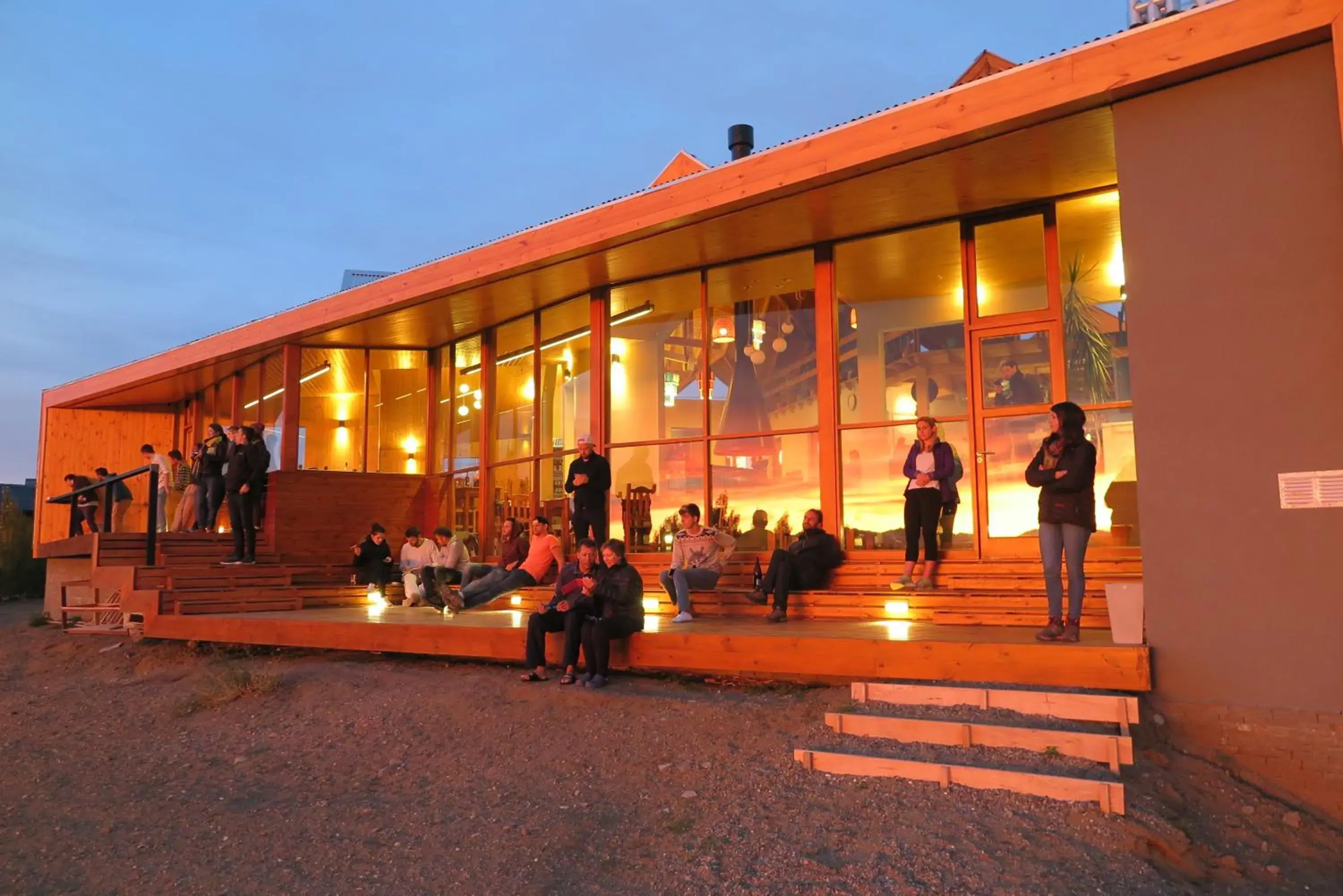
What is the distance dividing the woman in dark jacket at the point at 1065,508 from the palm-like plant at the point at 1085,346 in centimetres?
233

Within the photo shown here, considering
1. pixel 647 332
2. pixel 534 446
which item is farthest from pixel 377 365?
pixel 647 332

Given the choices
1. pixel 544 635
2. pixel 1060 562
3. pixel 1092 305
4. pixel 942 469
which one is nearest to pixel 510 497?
pixel 544 635

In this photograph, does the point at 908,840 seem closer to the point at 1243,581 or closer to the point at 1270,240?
the point at 1243,581

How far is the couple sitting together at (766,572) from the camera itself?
7.23 metres

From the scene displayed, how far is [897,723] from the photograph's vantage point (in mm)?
4785

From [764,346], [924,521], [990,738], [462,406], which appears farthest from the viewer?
[462,406]

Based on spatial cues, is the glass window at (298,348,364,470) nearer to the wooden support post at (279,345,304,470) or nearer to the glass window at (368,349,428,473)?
the glass window at (368,349,428,473)

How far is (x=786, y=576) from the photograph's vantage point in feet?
23.4

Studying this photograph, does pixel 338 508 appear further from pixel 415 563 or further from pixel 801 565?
pixel 801 565

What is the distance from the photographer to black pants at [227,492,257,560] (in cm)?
1020

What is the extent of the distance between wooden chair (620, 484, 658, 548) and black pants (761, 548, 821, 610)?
2152 mm

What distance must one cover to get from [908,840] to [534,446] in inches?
301

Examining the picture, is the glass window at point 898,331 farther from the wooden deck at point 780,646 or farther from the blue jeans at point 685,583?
the wooden deck at point 780,646

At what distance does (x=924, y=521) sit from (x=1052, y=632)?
1957 millimetres
